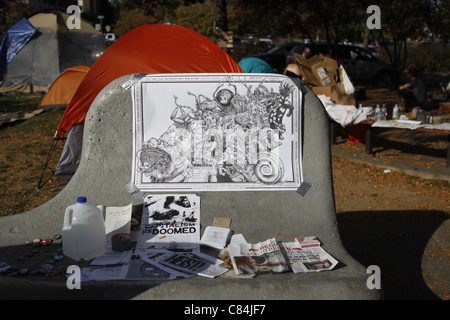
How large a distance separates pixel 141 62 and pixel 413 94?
7.55m

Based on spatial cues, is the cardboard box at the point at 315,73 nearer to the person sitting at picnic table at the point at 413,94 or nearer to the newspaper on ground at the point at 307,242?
the person sitting at picnic table at the point at 413,94

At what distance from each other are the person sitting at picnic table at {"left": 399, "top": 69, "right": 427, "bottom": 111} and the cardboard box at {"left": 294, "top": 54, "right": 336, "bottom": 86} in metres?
3.38

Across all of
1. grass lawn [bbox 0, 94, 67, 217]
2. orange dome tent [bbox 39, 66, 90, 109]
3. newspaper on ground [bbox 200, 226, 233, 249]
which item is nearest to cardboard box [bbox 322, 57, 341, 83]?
grass lawn [bbox 0, 94, 67, 217]

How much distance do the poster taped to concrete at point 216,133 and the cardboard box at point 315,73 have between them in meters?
5.33

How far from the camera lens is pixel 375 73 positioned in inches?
704

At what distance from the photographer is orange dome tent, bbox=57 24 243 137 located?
6.06m

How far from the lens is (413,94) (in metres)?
11.0

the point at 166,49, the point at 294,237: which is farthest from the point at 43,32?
the point at 294,237

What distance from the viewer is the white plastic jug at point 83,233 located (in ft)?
8.40

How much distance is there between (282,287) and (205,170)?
1174 millimetres

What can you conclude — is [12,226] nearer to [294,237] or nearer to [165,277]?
[165,277]

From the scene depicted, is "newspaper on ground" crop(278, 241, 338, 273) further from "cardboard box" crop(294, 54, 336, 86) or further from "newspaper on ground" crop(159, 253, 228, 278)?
"cardboard box" crop(294, 54, 336, 86)
